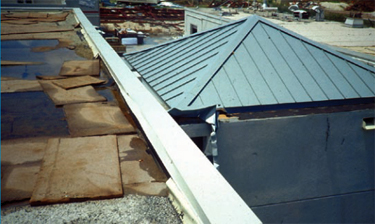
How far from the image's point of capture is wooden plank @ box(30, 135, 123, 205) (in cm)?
335

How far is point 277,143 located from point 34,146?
19.4ft

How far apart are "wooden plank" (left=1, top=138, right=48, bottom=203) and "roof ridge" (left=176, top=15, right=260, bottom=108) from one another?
14.5ft

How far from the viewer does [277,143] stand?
8.55 meters

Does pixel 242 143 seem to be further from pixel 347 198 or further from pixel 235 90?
pixel 347 198

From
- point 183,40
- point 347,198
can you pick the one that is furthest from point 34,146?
point 183,40

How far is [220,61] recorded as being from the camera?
31.7 feet

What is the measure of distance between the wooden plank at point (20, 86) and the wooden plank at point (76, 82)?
40 cm

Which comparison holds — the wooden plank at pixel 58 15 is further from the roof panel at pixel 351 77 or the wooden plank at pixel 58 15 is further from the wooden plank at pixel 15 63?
the roof panel at pixel 351 77

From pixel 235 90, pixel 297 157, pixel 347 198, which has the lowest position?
pixel 347 198

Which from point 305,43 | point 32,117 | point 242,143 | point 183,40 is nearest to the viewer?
point 32,117

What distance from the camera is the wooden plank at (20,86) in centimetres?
668

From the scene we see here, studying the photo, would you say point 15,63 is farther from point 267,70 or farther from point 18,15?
point 18,15

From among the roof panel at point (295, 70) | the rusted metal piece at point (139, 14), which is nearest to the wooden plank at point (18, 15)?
the roof panel at point (295, 70)

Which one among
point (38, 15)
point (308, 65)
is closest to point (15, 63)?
point (308, 65)
